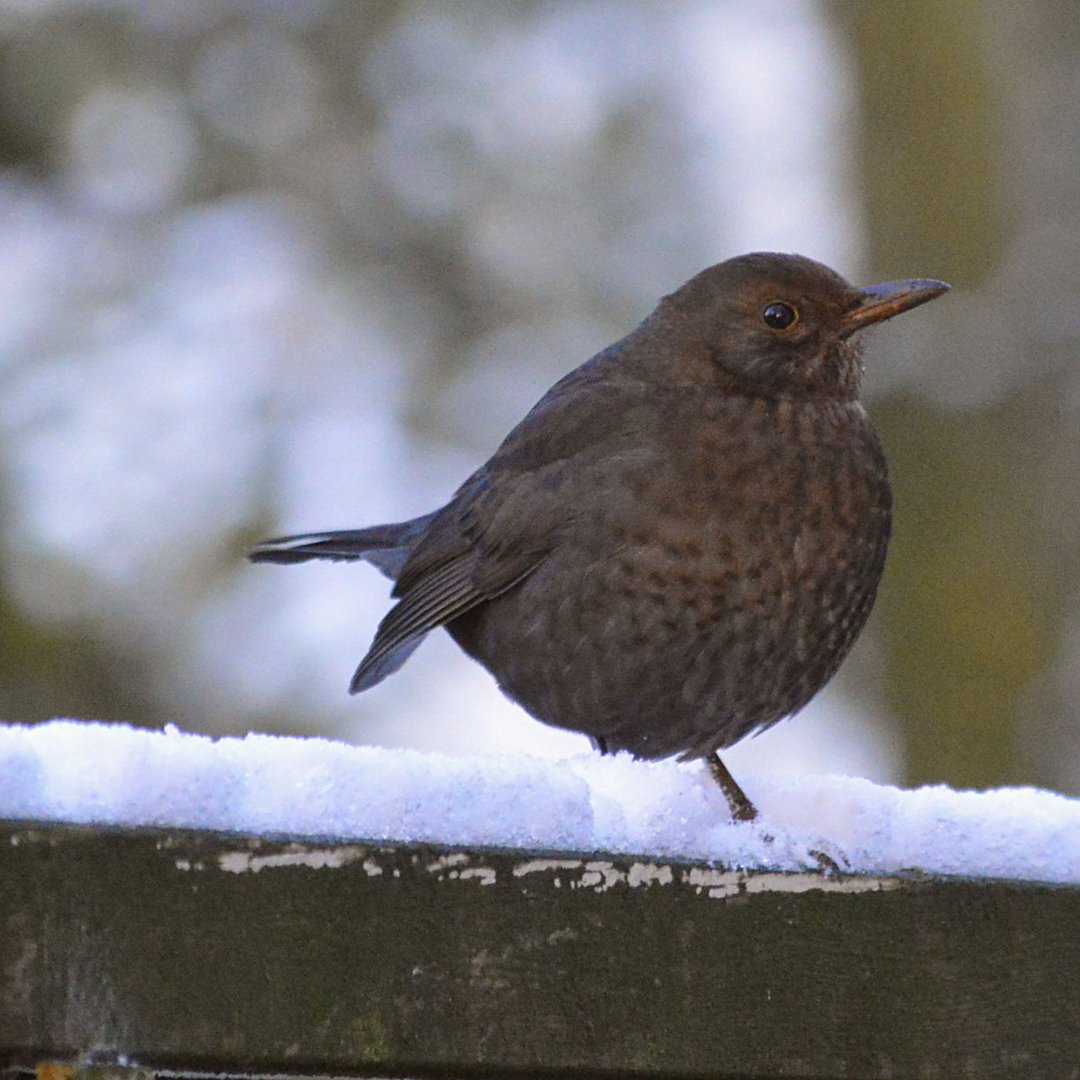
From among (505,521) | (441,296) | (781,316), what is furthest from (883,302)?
(441,296)

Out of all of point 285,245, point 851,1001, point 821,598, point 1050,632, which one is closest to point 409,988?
point 851,1001

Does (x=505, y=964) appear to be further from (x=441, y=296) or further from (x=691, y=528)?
(x=441, y=296)

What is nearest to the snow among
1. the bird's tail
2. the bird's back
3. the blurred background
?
the bird's back

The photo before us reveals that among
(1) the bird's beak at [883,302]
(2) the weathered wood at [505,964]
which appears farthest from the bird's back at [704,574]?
(2) the weathered wood at [505,964]

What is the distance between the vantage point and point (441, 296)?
6.90 meters

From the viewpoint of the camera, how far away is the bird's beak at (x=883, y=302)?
3.36 metres

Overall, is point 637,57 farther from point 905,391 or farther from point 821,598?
point 821,598

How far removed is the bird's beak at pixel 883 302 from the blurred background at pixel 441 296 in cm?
255

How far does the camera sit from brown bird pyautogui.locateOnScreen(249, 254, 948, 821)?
3170 mm

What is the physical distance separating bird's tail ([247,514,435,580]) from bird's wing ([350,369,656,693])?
329 millimetres

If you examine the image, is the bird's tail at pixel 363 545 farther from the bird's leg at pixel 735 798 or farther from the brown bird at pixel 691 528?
the bird's leg at pixel 735 798

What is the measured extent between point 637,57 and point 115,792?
564 cm

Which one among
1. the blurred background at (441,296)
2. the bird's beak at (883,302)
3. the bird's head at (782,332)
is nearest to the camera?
the bird's beak at (883,302)

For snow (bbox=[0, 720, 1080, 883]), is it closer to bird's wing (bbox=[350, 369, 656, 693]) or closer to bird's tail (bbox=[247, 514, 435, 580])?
bird's wing (bbox=[350, 369, 656, 693])
